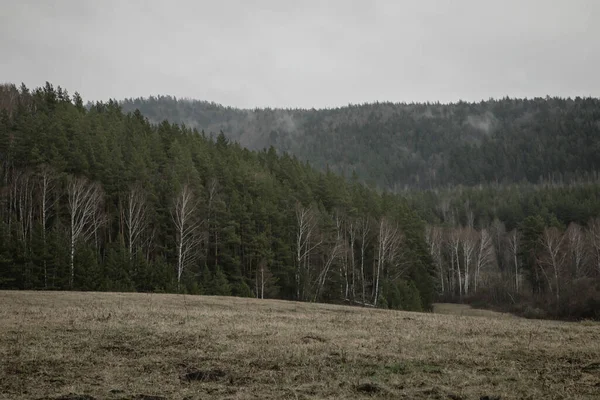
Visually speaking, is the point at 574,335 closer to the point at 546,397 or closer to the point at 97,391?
the point at 546,397

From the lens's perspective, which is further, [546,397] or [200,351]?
[200,351]

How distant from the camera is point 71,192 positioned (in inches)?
1999

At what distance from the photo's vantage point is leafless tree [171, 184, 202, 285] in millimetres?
55344

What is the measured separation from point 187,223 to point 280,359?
4834cm

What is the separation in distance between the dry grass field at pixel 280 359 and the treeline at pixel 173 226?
2527 centimetres

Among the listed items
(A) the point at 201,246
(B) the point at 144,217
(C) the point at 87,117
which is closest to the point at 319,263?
(A) the point at 201,246

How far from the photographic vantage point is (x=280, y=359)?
14.4 metres

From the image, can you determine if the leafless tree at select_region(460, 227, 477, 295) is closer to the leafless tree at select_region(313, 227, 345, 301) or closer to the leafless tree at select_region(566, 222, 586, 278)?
the leafless tree at select_region(566, 222, 586, 278)

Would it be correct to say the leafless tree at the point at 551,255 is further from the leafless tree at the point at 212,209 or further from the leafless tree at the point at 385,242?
the leafless tree at the point at 212,209

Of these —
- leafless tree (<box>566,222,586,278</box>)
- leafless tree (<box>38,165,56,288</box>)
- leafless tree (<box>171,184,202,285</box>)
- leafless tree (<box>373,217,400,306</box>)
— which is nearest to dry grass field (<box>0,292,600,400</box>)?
leafless tree (<box>38,165,56,288</box>)

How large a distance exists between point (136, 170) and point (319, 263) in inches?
1101

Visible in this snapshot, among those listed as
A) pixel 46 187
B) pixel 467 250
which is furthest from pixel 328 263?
pixel 467 250

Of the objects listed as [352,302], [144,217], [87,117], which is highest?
[87,117]

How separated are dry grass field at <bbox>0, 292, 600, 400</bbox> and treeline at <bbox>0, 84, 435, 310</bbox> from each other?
25.3m
